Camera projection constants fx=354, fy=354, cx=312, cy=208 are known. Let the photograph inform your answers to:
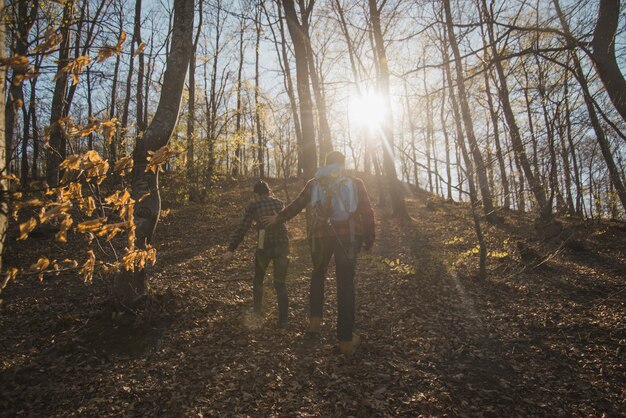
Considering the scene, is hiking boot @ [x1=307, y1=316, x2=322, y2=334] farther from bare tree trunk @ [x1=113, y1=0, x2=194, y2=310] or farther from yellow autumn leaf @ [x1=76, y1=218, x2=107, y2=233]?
yellow autumn leaf @ [x1=76, y1=218, x2=107, y2=233]

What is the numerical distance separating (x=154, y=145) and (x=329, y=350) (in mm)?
3364

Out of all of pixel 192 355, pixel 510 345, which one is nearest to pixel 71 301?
pixel 192 355

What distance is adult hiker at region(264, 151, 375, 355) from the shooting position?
3.87m

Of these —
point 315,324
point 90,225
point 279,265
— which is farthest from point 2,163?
point 315,324

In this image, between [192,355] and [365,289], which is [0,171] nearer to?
[192,355]

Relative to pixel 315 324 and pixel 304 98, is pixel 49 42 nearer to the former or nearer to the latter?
pixel 315 324

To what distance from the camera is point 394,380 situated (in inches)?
140

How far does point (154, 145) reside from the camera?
4.58m

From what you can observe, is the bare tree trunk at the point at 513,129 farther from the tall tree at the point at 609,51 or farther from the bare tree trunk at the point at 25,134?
the bare tree trunk at the point at 25,134

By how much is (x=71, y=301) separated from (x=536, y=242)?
1052cm

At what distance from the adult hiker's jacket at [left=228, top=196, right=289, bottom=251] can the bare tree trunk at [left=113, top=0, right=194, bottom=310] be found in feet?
3.75

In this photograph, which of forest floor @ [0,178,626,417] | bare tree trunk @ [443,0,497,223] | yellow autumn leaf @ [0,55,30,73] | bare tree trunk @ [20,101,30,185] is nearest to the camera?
yellow autumn leaf @ [0,55,30,73]

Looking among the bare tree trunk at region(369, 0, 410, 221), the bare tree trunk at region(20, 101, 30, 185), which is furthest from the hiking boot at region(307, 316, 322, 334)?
the bare tree trunk at region(369, 0, 410, 221)

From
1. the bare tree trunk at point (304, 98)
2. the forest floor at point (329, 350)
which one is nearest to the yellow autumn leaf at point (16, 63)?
the forest floor at point (329, 350)
